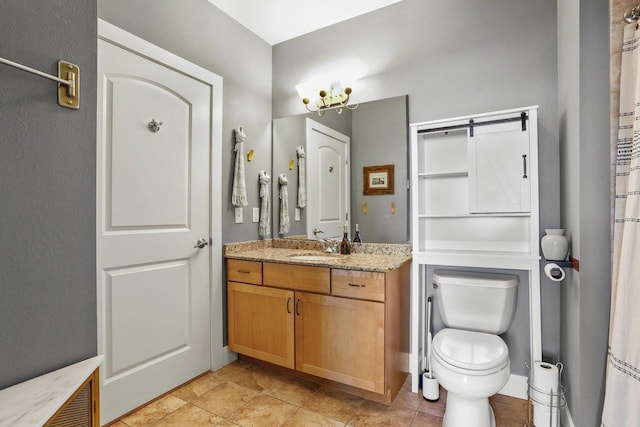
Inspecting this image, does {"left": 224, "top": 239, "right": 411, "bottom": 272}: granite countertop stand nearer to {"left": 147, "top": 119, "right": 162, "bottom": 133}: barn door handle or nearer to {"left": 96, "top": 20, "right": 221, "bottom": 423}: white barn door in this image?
{"left": 96, "top": 20, "right": 221, "bottom": 423}: white barn door

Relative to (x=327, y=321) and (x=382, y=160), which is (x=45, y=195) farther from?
(x=382, y=160)

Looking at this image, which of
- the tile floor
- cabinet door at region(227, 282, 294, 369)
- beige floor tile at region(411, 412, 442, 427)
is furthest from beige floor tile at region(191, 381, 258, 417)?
beige floor tile at region(411, 412, 442, 427)

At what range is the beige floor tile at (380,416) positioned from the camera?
5.73 feet

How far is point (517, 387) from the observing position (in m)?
1.98

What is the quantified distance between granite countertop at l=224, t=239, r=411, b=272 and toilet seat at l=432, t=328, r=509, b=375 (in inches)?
18.6

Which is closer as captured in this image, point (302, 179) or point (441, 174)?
point (441, 174)

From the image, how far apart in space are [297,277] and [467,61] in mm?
1808

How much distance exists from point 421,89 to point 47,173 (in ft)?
7.08

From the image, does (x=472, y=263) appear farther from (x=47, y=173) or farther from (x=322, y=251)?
(x=47, y=173)

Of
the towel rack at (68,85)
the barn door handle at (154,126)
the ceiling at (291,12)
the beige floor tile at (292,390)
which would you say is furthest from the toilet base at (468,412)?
the ceiling at (291,12)

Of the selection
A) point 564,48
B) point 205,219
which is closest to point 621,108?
point 564,48

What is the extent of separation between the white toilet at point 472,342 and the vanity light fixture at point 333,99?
4.74 ft

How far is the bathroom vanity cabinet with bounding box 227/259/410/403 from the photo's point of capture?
1.82 m

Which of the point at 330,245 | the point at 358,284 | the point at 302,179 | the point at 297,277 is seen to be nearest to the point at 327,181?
the point at 302,179
